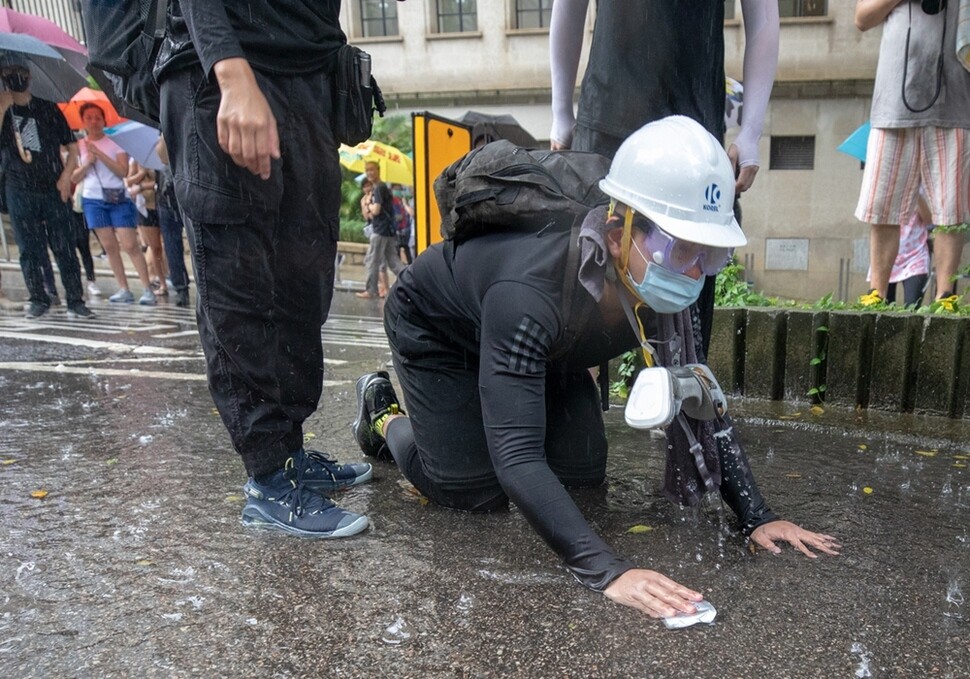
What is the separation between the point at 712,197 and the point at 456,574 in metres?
1.19

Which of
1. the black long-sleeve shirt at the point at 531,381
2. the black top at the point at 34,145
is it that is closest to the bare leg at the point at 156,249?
the black top at the point at 34,145

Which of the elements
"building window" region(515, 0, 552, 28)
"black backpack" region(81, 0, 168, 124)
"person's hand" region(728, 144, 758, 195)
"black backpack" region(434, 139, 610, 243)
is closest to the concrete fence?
"person's hand" region(728, 144, 758, 195)

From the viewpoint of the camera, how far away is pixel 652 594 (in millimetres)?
1937

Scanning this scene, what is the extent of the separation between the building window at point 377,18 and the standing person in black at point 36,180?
1318 centimetres

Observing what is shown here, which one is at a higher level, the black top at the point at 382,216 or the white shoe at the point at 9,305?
the black top at the point at 382,216

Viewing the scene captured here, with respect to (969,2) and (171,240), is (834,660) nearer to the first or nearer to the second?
(969,2)

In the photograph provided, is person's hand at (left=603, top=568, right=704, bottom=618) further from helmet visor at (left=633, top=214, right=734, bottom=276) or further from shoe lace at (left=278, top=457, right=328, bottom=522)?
shoe lace at (left=278, top=457, right=328, bottom=522)

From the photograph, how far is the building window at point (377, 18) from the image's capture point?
19.2 meters

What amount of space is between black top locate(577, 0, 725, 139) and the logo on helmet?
91 centimetres

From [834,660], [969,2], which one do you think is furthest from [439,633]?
[969,2]

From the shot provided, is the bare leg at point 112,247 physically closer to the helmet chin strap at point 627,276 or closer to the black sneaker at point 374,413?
the black sneaker at point 374,413

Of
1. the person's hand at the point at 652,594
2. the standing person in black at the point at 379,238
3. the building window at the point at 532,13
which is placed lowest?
the standing person in black at the point at 379,238

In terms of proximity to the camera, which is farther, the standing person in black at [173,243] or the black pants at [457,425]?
the standing person in black at [173,243]

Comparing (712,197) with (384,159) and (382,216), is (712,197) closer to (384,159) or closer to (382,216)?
(382,216)
